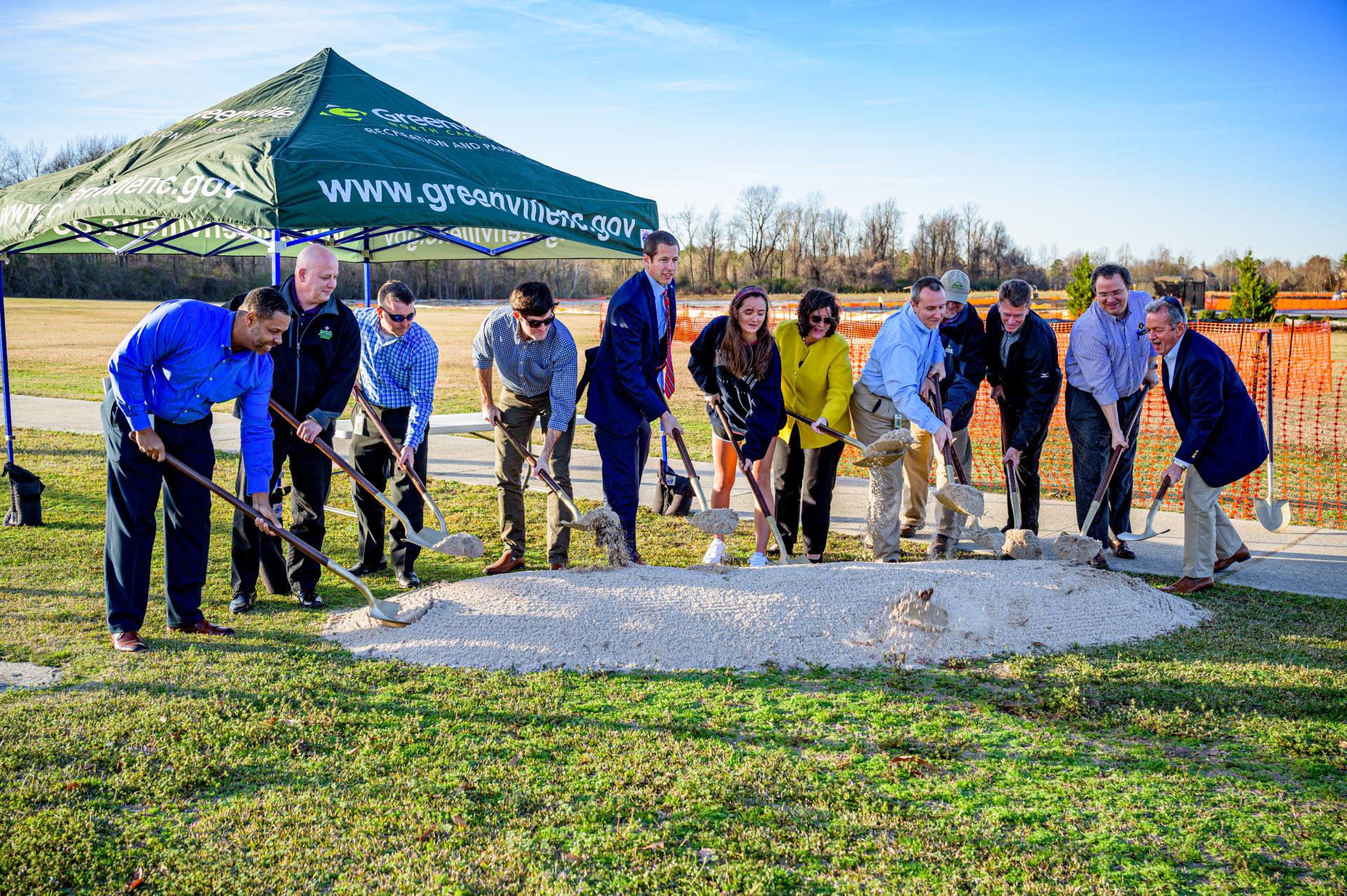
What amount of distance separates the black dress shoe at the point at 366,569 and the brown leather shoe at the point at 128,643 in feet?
4.45

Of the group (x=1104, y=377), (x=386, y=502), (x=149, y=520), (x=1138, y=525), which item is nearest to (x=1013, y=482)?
(x=1104, y=377)

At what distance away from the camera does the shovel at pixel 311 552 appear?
4086 mm

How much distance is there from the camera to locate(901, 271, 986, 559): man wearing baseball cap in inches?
222

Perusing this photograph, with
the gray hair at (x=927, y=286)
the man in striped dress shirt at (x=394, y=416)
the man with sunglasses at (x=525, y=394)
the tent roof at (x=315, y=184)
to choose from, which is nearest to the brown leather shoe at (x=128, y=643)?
the man in striped dress shirt at (x=394, y=416)

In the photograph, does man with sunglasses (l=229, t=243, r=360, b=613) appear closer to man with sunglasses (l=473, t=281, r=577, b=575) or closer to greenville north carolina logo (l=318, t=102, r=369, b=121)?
man with sunglasses (l=473, t=281, r=577, b=575)

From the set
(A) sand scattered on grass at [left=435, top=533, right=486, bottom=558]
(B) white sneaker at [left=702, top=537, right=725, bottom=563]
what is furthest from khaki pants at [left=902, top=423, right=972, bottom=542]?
(A) sand scattered on grass at [left=435, top=533, right=486, bottom=558]

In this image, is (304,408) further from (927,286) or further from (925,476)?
(925,476)

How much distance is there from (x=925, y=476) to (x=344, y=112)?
4355mm

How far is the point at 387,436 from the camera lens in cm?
521

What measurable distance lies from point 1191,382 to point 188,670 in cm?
485

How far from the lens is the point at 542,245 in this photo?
8.50 metres

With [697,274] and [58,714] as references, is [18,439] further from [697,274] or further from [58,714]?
[697,274]

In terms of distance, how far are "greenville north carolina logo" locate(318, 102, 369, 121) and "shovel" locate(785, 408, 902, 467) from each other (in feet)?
10.9

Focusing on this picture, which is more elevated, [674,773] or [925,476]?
[925,476]
